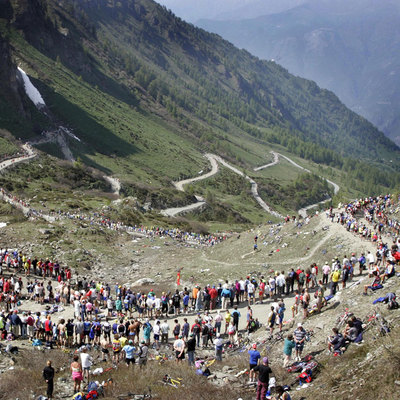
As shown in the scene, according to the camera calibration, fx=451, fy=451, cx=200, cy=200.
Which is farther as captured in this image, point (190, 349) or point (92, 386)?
point (190, 349)

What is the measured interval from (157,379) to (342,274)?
15.9m

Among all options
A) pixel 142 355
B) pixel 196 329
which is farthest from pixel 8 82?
pixel 142 355

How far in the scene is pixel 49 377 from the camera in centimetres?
1748

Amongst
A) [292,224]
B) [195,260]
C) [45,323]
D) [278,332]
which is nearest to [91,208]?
[195,260]

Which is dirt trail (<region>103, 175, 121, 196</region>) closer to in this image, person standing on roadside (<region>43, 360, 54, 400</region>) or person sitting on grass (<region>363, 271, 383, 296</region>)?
person sitting on grass (<region>363, 271, 383, 296</region>)

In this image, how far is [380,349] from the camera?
16.5 metres

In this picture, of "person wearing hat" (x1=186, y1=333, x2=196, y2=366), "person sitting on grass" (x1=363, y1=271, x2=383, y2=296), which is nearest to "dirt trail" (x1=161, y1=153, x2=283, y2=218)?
"person sitting on grass" (x1=363, y1=271, x2=383, y2=296)

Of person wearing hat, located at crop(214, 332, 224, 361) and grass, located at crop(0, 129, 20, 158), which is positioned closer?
person wearing hat, located at crop(214, 332, 224, 361)

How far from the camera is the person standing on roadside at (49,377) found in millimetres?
17453

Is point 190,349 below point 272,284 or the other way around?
below

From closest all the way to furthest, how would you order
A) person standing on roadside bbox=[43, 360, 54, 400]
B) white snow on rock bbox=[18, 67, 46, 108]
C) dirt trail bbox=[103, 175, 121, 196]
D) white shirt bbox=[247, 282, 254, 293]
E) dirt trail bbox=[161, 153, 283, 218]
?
person standing on roadside bbox=[43, 360, 54, 400] → white shirt bbox=[247, 282, 254, 293] → dirt trail bbox=[161, 153, 283, 218] → dirt trail bbox=[103, 175, 121, 196] → white snow on rock bbox=[18, 67, 46, 108]

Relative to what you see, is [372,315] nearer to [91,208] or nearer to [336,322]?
[336,322]

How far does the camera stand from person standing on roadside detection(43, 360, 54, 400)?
687 inches

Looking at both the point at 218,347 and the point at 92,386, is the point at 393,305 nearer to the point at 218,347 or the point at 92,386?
the point at 218,347
